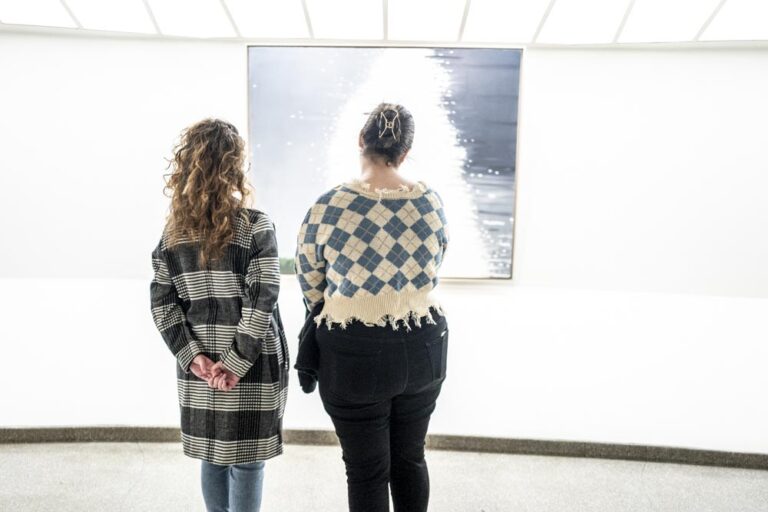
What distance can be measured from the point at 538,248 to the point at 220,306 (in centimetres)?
143

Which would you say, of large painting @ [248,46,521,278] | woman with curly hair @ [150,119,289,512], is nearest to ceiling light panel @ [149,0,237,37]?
large painting @ [248,46,521,278]

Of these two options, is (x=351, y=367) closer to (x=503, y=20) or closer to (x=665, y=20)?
(x=503, y=20)

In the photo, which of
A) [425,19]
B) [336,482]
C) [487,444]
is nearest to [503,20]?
[425,19]

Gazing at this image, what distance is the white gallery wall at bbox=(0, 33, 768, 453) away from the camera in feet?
7.59

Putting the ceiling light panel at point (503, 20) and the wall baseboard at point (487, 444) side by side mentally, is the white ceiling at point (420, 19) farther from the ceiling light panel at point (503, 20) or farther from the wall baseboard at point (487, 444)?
the wall baseboard at point (487, 444)

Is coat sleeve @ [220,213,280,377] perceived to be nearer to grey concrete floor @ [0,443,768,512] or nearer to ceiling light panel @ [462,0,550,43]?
grey concrete floor @ [0,443,768,512]

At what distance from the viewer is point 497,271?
2408 mm

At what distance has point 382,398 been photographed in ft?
4.68

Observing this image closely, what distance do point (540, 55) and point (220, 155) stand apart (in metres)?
1.47

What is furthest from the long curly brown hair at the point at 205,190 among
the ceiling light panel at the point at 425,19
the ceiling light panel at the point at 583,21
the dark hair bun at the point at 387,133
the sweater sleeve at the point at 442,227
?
the ceiling light panel at the point at 583,21

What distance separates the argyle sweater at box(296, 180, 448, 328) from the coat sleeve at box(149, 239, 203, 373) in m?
0.40

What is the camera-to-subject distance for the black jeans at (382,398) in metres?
1.41

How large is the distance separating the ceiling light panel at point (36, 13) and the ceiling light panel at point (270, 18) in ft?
2.19

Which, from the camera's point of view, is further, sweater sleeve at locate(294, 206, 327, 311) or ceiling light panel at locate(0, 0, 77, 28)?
ceiling light panel at locate(0, 0, 77, 28)
